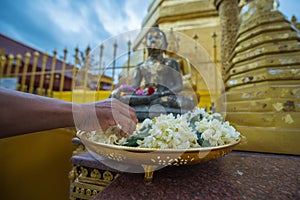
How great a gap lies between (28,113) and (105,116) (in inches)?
4.5

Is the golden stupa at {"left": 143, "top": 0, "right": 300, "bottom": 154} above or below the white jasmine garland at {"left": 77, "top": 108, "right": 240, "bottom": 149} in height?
above

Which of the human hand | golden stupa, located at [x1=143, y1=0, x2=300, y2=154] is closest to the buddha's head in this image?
golden stupa, located at [x1=143, y1=0, x2=300, y2=154]

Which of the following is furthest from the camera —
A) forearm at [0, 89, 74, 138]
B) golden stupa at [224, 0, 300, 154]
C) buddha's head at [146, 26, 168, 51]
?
buddha's head at [146, 26, 168, 51]

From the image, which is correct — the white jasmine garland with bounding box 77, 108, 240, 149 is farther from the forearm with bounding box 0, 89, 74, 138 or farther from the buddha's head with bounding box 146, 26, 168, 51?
the buddha's head with bounding box 146, 26, 168, 51

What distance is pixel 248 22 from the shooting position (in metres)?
0.77

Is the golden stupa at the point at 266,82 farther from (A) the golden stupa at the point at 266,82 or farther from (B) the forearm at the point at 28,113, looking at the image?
(B) the forearm at the point at 28,113

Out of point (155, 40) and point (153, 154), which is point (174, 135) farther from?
point (155, 40)

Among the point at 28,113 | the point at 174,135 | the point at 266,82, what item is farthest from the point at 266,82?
the point at 28,113

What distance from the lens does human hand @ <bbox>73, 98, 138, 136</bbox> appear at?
27cm

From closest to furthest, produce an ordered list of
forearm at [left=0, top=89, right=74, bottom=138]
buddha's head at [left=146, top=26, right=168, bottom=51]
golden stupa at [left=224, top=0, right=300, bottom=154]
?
forearm at [left=0, top=89, right=74, bottom=138], golden stupa at [left=224, top=0, right=300, bottom=154], buddha's head at [left=146, top=26, right=168, bottom=51]

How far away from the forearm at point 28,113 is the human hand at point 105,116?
0.03 m

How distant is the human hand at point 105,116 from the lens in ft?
0.90

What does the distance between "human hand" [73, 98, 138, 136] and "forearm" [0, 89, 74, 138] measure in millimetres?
35

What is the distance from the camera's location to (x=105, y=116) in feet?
0.92
